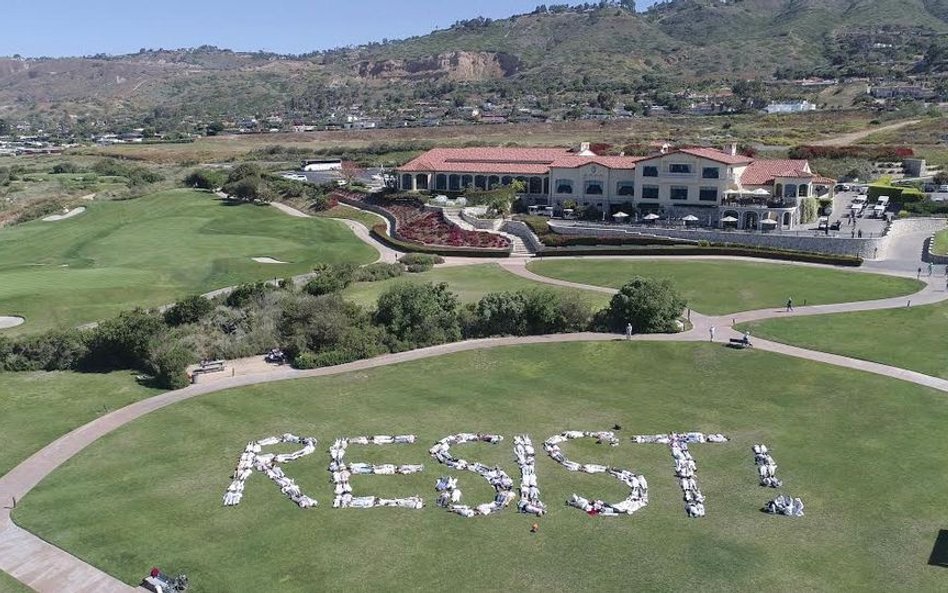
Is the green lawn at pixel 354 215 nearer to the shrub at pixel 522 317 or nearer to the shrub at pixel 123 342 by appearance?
the shrub at pixel 522 317

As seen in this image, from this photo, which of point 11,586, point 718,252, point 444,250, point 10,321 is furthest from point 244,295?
point 718,252

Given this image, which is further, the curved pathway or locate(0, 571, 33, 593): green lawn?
the curved pathway

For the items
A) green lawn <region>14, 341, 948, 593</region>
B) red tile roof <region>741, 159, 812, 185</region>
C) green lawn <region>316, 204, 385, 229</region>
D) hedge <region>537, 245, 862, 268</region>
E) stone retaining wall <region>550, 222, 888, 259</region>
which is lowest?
green lawn <region>14, 341, 948, 593</region>

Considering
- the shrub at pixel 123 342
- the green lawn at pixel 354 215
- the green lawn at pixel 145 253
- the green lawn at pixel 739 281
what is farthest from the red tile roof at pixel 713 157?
the shrub at pixel 123 342

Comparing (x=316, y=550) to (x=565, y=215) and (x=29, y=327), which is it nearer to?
(x=29, y=327)

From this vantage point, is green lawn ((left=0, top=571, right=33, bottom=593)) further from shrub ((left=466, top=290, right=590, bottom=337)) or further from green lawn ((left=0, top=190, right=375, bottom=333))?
green lawn ((left=0, top=190, right=375, bottom=333))

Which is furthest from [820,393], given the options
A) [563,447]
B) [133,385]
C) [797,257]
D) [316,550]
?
[133,385]

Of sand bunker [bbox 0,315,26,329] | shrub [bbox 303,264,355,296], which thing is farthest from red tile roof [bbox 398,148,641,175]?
sand bunker [bbox 0,315,26,329]
